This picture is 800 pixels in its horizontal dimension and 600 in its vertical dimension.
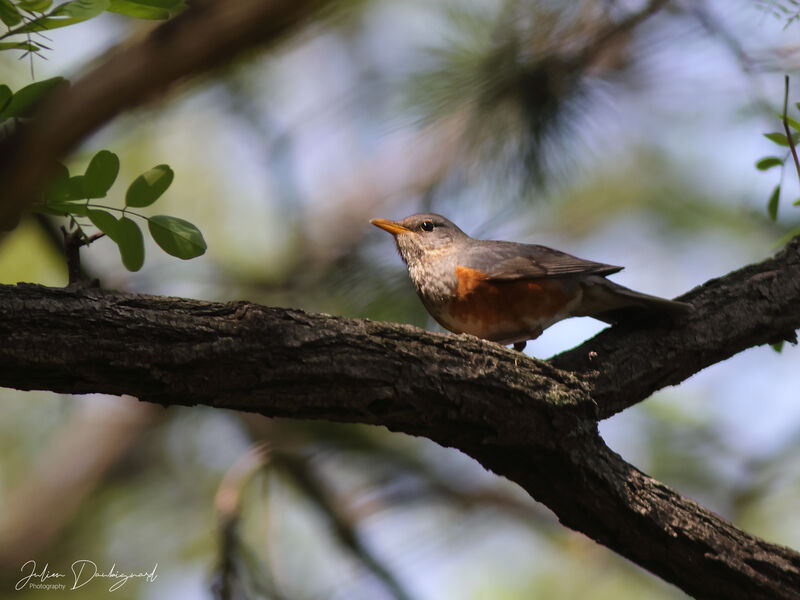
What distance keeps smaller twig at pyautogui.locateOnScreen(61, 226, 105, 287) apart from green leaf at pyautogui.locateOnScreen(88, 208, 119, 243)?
0.04 meters

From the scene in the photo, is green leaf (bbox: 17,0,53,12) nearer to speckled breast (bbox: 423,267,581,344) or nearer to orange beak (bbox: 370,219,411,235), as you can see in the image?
speckled breast (bbox: 423,267,581,344)

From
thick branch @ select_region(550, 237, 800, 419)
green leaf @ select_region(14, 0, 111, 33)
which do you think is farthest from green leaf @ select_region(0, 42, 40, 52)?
thick branch @ select_region(550, 237, 800, 419)

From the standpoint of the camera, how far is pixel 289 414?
268 cm

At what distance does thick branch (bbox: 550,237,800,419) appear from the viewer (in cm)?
356

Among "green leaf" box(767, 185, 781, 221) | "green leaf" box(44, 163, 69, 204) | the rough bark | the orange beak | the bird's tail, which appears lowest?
the rough bark

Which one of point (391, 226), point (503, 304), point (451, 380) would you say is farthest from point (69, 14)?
point (391, 226)

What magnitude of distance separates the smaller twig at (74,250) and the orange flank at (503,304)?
2200 mm

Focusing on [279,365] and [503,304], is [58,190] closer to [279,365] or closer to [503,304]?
[279,365]

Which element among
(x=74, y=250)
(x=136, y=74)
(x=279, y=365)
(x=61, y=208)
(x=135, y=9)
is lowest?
(x=279, y=365)

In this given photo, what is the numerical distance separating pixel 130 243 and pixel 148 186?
20 centimetres

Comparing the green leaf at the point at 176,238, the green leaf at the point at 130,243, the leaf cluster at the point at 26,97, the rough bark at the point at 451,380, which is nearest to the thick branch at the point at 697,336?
the rough bark at the point at 451,380

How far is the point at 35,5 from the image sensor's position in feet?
7.13

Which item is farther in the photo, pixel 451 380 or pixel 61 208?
pixel 451 380

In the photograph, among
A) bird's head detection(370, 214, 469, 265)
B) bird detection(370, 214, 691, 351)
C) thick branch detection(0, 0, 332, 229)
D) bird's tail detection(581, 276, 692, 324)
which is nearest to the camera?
thick branch detection(0, 0, 332, 229)
